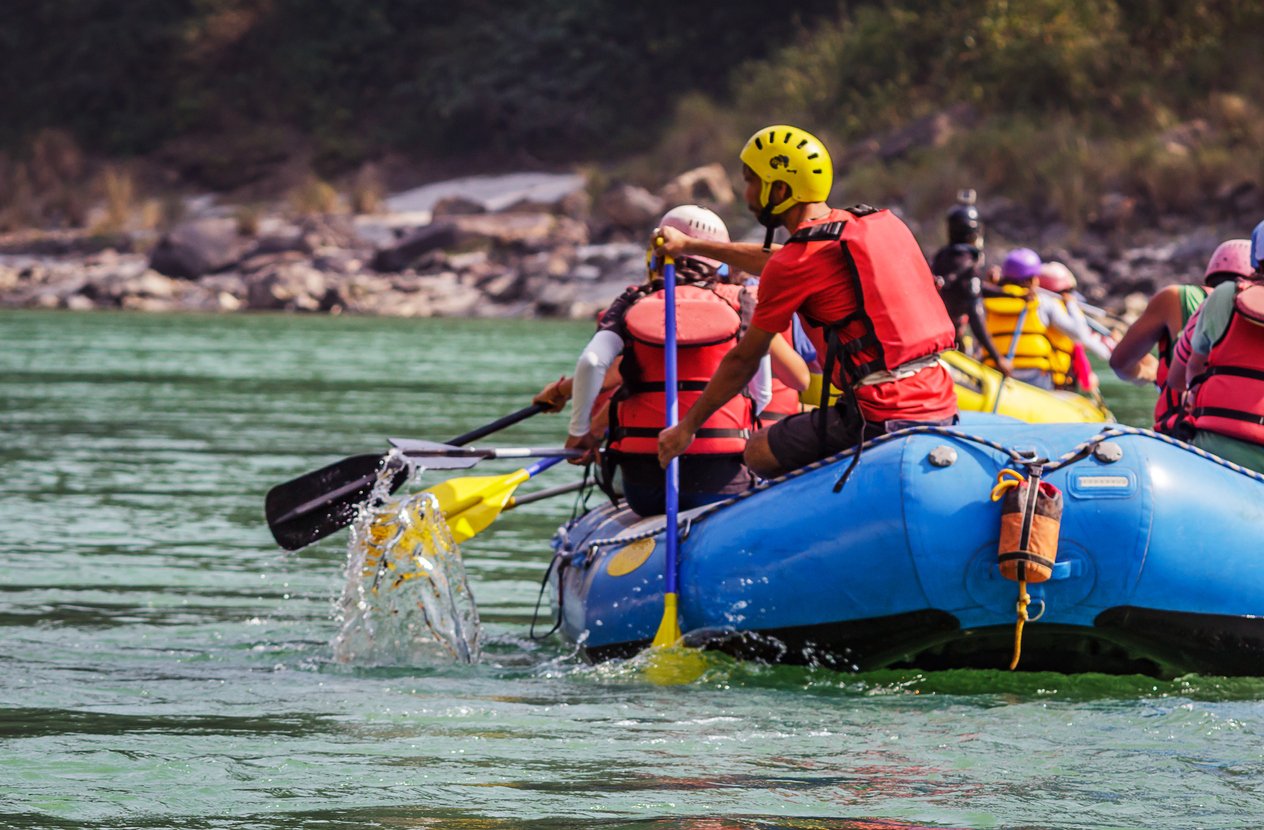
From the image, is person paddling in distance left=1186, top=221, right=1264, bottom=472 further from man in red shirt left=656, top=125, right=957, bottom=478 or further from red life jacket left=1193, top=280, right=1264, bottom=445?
man in red shirt left=656, top=125, right=957, bottom=478

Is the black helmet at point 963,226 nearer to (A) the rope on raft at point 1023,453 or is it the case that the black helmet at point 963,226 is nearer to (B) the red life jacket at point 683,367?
(B) the red life jacket at point 683,367

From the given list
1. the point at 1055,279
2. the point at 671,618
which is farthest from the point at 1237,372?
the point at 1055,279

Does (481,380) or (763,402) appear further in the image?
(481,380)

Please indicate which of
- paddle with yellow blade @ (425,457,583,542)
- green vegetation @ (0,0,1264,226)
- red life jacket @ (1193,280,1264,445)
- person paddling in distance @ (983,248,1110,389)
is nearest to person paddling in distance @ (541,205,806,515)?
paddle with yellow blade @ (425,457,583,542)

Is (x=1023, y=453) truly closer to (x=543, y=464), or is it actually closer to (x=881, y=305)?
(x=881, y=305)

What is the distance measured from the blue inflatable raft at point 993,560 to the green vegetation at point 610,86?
80.1ft

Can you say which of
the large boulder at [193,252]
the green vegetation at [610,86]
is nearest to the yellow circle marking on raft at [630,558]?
the green vegetation at [610,86]

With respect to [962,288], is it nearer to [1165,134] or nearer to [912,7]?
[1165,134]

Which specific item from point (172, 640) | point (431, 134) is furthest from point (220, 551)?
point (431, 134)

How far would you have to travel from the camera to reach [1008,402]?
34.1ft

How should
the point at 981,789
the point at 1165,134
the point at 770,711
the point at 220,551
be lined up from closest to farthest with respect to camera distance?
the point at 981,789, the point at 770,711, the point at 220,551, the point at 1165,134

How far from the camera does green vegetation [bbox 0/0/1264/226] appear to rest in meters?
32.0

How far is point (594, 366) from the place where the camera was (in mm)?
6777

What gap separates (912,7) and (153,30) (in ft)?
68.1
